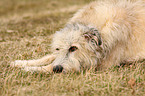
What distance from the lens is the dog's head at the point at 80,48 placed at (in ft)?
11.6

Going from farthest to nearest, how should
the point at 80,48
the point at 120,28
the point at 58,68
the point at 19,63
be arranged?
the point at 19,63, the point at 120,28, the point at 80,48, the point at 58,68

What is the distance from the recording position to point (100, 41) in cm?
357

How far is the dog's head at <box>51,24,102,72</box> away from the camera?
3539 millimetres

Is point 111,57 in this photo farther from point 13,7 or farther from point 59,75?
point 13,7

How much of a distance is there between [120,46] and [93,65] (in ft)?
2.24

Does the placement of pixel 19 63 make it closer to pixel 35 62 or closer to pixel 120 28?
pixel 35 62

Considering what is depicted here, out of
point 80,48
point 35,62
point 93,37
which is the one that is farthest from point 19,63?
point 93,37

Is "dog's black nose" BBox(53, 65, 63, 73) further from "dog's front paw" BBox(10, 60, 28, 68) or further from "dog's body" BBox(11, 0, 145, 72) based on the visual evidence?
"dog's front paw" BBox(10, 60, 28, 68)

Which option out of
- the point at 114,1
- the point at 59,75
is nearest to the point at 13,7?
the point at 114,1

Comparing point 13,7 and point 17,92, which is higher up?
point 13,7

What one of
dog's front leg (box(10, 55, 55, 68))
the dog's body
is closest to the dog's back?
the dog's body

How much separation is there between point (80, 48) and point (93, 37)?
1.03ft

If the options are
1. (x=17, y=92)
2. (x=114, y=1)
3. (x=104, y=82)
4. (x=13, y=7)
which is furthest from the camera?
(x=13, y=7)

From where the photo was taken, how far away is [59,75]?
10.9 ft
